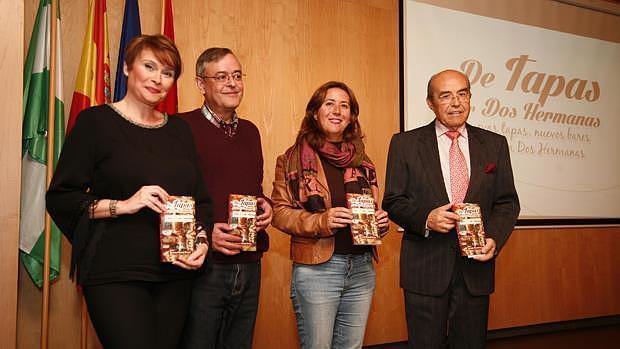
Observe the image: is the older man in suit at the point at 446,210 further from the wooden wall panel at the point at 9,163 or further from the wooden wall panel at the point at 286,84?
the wooden wall panel at the point at 9,163

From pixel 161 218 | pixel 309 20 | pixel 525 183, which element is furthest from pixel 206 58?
pixel 525 183

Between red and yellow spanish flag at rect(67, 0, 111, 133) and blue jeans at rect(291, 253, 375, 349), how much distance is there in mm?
1610

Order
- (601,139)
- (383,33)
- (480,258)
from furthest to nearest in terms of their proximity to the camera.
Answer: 1. (601,139)
2. (383,33)
3. (480,258)

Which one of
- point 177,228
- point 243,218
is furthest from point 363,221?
point 177,228

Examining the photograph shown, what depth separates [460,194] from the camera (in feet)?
7.05

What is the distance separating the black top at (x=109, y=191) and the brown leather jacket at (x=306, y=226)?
527 mm

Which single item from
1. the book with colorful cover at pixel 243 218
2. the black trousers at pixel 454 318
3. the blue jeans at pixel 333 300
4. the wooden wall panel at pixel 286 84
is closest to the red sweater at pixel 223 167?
the book with colorful cover at pixel 243 218

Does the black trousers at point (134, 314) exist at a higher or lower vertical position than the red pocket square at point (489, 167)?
lower

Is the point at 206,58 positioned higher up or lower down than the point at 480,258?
higher up

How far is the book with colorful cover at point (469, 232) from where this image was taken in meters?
1.97

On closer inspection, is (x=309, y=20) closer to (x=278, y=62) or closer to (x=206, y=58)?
(x=278, y=62)

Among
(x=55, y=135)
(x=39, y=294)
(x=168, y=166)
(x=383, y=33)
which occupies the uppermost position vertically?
(x=383, y=33)

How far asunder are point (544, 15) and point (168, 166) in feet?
14.3

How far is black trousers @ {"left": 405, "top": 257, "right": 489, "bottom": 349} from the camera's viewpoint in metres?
2.06
